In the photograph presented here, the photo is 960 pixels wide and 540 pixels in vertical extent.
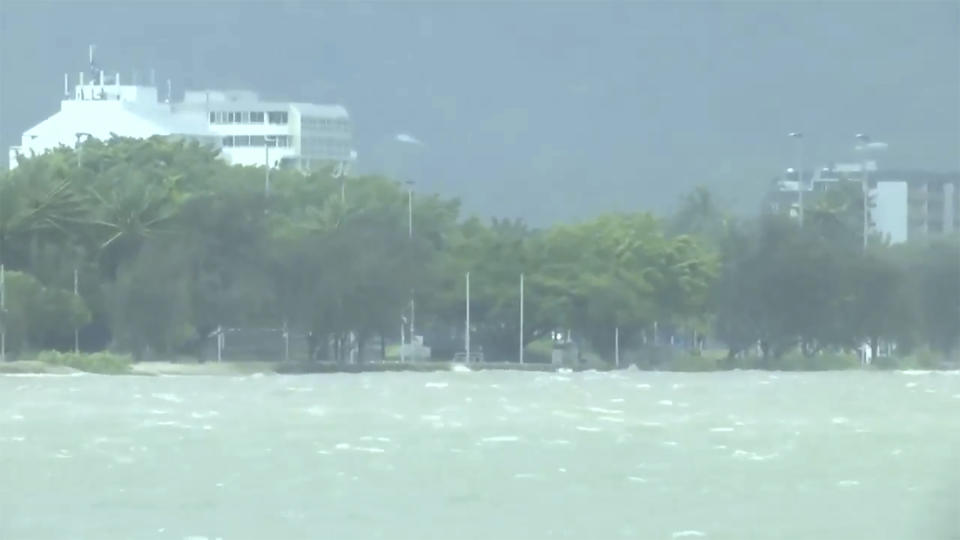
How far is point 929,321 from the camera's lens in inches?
2675

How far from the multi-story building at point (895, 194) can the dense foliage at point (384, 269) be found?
6.98m

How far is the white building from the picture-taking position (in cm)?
9875

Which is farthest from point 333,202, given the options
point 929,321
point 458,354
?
point 929,321

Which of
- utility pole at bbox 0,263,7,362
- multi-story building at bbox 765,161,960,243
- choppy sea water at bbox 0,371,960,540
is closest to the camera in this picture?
choppy sea water at bbox 0,371,960,540

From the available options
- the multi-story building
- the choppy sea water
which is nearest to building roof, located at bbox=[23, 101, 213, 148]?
the multi-story building

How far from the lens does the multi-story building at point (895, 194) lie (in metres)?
81.7

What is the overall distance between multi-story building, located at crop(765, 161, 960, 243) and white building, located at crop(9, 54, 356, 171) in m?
21.6

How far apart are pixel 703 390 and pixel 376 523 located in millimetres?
30858

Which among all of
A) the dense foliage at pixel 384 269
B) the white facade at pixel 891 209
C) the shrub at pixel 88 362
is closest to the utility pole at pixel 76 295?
the dense foliage at pixel 384 269

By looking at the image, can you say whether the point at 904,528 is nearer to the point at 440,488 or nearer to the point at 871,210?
the point at 440,488

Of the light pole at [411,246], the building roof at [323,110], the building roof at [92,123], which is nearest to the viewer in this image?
the light pole at [411,246]

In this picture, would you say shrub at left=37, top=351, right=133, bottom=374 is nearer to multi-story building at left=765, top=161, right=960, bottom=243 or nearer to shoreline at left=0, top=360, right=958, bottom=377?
shoreline at left=0, top=360, right=958, bottom=377

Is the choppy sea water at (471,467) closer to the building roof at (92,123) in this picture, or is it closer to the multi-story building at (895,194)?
the multi-story building at (895,194)

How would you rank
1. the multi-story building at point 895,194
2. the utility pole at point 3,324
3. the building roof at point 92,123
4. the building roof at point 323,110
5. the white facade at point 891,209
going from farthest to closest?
the building roof at point 323,110 < the building roof at point 92,123 < the white facade at point 891,209 < the multi-story building at point 895,194 < the utility pole at point 3,324
